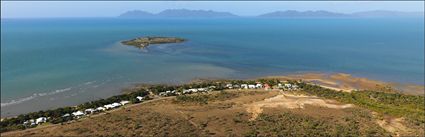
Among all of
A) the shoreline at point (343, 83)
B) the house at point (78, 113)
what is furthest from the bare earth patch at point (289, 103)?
the house at point (78, 113)

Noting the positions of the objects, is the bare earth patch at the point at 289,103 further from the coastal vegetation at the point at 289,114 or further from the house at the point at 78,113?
the house at the point at 78,113

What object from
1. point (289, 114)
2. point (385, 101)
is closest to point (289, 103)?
point (289, 114)

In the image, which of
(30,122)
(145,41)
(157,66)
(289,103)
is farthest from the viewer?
(145,41)

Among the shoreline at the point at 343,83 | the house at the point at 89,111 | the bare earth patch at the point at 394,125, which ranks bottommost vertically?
the bare earth patch at the point at 394,125

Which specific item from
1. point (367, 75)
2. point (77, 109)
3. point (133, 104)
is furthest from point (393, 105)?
point (77, 109)

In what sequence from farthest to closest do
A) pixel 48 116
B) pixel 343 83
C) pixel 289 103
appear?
pixel 343 83, pixel 289 103, pixel 48 116

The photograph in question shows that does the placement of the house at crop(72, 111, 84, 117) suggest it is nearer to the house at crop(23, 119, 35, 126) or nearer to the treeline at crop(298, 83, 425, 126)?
the house at crop(23, 119, 35, 126)

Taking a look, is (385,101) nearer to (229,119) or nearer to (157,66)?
(229,119)

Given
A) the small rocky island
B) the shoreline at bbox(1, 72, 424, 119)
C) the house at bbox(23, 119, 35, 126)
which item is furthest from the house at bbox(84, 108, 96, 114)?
the small rocky island
